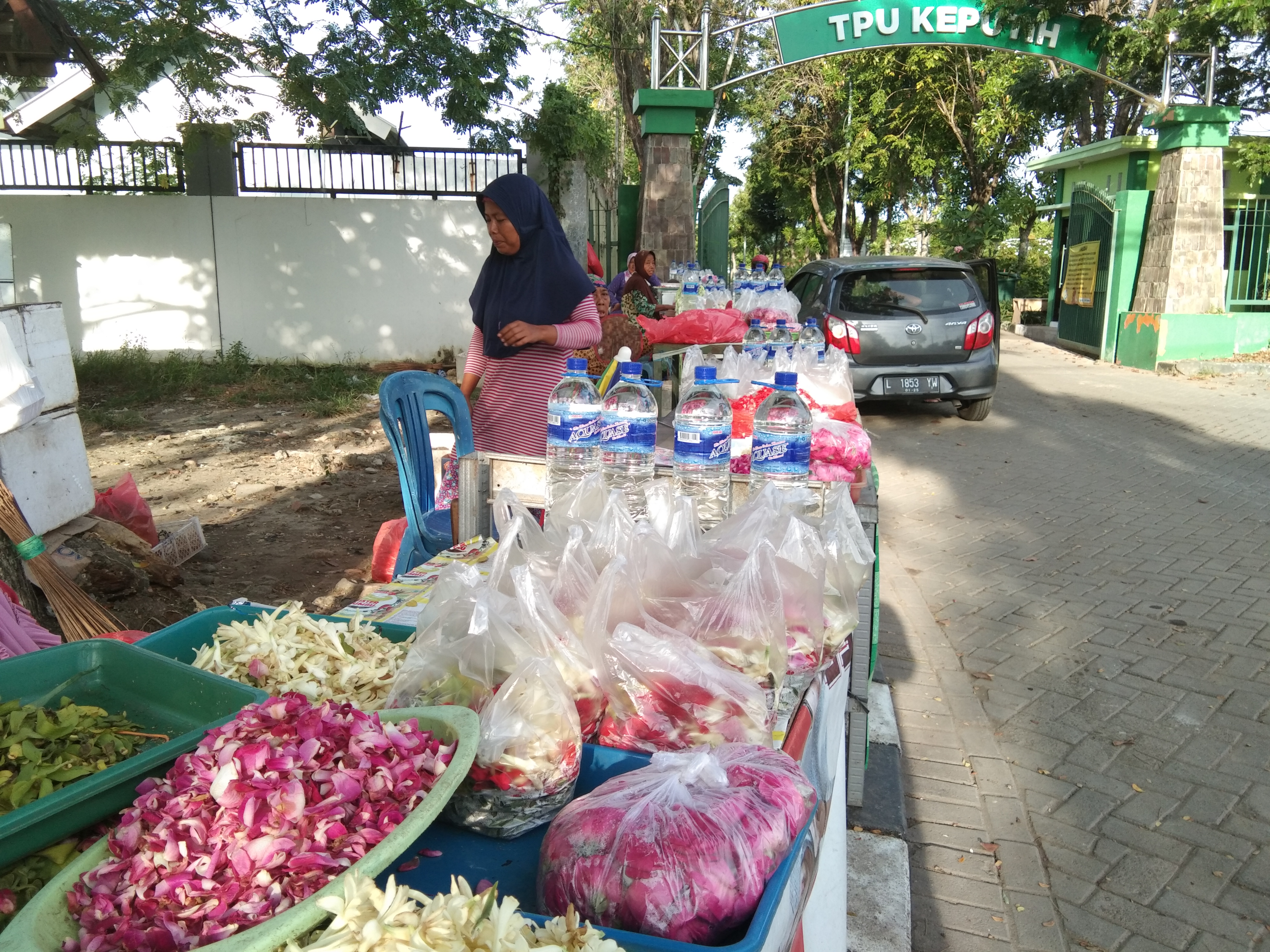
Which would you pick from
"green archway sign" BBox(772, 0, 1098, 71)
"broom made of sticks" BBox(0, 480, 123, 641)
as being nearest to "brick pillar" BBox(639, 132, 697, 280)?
"green archway sign" BBox(772, 0, 1098, 71)

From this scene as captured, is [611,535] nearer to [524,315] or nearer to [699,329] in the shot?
[524,315]

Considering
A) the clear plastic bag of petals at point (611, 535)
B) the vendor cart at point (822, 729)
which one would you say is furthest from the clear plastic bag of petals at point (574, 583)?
the vendor cart at point (822, 729)

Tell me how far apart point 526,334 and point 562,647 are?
8.53ft

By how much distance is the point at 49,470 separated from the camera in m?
4.77

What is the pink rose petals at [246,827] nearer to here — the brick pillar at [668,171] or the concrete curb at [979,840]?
the concrete curb at [979,840]

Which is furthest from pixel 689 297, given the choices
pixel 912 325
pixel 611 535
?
pixel 611 535

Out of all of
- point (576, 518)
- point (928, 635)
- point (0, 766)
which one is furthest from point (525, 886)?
point (928, 635)

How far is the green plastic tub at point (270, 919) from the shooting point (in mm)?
948

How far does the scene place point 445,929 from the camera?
933 mm

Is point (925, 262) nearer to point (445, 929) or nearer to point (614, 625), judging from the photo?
point (614, 625)

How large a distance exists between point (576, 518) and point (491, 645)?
607 millimetres

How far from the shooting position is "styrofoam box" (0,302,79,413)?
4.54 metres

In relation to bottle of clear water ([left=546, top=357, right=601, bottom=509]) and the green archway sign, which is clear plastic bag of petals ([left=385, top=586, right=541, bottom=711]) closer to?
bottle of clear water ([left=546, top=357, right=601, bottom=509])

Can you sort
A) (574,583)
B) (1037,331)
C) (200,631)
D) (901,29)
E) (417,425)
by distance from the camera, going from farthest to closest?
1. (1037,331)
2. (901,29)
3. (417,425)
4. (200,631)
5. (574,583)
